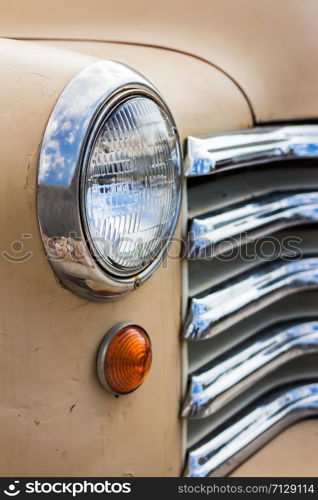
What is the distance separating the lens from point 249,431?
1.37 metres

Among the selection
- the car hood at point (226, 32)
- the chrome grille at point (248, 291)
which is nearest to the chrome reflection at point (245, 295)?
the chrome grille at point (248, 291)

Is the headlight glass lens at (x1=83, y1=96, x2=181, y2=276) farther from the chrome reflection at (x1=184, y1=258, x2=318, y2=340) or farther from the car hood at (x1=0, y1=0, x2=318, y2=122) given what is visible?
the car hood at (x1=0, y1=0, x2=318, y2=122)

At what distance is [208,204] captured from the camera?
4.08 feet

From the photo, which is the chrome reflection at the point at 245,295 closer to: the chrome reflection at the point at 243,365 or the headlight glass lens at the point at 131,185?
the chrome reflection at the point at 243,365

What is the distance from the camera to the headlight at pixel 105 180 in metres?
0.89

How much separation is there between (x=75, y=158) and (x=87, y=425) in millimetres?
402

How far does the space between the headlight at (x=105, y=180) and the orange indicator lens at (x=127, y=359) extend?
→ 0.09 m

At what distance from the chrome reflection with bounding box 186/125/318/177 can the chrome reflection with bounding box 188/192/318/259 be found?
0.28 ft

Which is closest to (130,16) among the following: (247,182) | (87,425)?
(247,182)

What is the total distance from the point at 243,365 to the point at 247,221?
0.29 metres

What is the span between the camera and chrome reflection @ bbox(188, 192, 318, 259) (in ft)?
3.84

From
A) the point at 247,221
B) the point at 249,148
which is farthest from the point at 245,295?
the point at 249,148

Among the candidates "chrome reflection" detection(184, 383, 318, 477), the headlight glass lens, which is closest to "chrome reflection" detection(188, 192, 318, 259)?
the headlight glass lens
